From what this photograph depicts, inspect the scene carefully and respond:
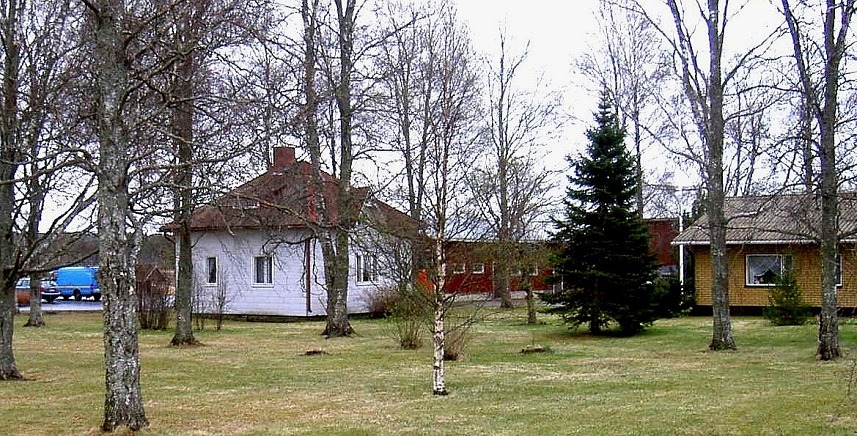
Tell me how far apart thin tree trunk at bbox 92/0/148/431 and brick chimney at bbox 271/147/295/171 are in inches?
96.1

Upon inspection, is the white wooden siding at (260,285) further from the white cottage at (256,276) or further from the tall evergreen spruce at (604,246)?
the tall evergreen spruce at (604,246)

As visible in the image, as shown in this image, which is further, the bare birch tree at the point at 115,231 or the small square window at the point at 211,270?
the small square window at the point at 211,270

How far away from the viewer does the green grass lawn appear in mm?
10984

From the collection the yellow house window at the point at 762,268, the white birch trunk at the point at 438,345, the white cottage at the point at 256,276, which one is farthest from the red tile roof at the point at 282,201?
the yellow house window at the point at 762,268

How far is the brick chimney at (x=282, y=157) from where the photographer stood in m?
13.2

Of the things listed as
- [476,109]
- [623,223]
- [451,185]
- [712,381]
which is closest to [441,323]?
[451,185]

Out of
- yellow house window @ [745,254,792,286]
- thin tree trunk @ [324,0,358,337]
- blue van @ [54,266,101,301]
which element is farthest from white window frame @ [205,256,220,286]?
blue van @ [54,266,101,301]

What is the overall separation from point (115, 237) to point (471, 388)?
6.18 m

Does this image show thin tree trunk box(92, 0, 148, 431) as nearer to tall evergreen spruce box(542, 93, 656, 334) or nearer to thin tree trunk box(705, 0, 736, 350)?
thin tree trunk box(705, 0, 736, 350)

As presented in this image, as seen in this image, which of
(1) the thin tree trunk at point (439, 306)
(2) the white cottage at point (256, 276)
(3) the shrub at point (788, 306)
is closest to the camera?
(1) the thin tree trunk at point (439, 306)

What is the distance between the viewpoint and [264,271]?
36125 mm

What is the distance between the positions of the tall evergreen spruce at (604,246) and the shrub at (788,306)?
4135 mm

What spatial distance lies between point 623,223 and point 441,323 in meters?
12.4

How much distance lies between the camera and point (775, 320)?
1051 inches
